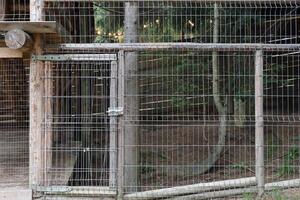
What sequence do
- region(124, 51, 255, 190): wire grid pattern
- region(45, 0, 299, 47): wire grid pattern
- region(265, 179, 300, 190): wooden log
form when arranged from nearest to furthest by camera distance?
region(265, 179, 300, 190): wooden log → region(124, 51, 255, 190): wire grid pattern → region(45, 0, 299, 47): wire grid pattern

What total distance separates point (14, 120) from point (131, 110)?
5.01 m

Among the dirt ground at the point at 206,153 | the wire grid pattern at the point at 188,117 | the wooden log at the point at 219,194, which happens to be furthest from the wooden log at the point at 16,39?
the dirt ground at the point at 206,153

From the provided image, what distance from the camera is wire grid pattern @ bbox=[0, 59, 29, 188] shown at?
8695mm

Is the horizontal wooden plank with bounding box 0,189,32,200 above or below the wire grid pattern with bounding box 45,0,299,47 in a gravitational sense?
below

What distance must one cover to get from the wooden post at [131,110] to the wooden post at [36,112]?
1.31m

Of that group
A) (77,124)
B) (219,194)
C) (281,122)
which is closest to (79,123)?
(77,124)

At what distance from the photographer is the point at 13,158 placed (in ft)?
31.3

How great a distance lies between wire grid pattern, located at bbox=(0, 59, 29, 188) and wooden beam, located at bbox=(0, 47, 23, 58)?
1.63 m

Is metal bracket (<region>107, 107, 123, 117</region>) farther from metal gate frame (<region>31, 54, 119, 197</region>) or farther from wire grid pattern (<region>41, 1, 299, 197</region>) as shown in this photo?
wire grid pattern (<region>41, 1, 299, 197</region>)

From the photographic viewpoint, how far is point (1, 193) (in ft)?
21.9

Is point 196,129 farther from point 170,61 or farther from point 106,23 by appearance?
point 106,23

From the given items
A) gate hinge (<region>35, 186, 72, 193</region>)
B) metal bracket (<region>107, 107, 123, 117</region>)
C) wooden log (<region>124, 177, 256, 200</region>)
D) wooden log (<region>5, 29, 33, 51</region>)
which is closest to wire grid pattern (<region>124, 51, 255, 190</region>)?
wooden log (<region>124, 177, 256, 200</region>)

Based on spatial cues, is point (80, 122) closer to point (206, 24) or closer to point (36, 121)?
A: point (36, 121)

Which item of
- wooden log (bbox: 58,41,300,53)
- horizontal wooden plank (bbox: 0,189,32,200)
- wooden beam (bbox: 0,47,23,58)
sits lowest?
horizontal wooden plank (bbox: 0,189,32,200)
